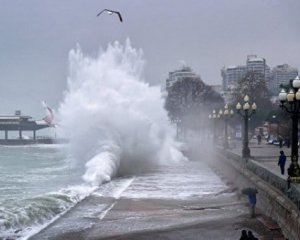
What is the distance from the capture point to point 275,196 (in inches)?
536

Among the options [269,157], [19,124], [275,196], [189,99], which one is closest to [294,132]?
[275,196]

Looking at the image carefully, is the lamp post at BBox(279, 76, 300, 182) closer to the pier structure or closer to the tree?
the tree

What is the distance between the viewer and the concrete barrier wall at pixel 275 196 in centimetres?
1142

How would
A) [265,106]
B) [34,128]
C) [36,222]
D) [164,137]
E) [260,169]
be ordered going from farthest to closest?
1. [34,128]
2. [265,106]
3. [164,137]
4. [260,169]
5. [36,222]

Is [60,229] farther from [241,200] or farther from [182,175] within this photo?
[182,175]

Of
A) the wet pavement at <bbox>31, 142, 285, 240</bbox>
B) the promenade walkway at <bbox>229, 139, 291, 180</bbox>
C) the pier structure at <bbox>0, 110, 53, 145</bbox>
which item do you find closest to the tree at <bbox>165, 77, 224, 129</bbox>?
the pier structure at <bbox>0, 110, 53, 145</bbox>

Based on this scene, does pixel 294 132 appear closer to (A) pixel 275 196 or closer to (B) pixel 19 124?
(A) pixel 275 196

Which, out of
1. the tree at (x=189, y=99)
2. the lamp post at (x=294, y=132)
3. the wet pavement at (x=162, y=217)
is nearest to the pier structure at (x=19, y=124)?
the tree at (x=189, y=99)

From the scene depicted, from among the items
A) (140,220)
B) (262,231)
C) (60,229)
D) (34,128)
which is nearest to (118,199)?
(140,220)

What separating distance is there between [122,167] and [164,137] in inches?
530

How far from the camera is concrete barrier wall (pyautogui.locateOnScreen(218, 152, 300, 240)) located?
11422mm

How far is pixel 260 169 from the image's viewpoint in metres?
17.7

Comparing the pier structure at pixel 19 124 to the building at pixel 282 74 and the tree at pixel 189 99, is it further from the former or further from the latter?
the building at pixel 282 74

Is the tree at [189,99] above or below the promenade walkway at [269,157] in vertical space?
above
